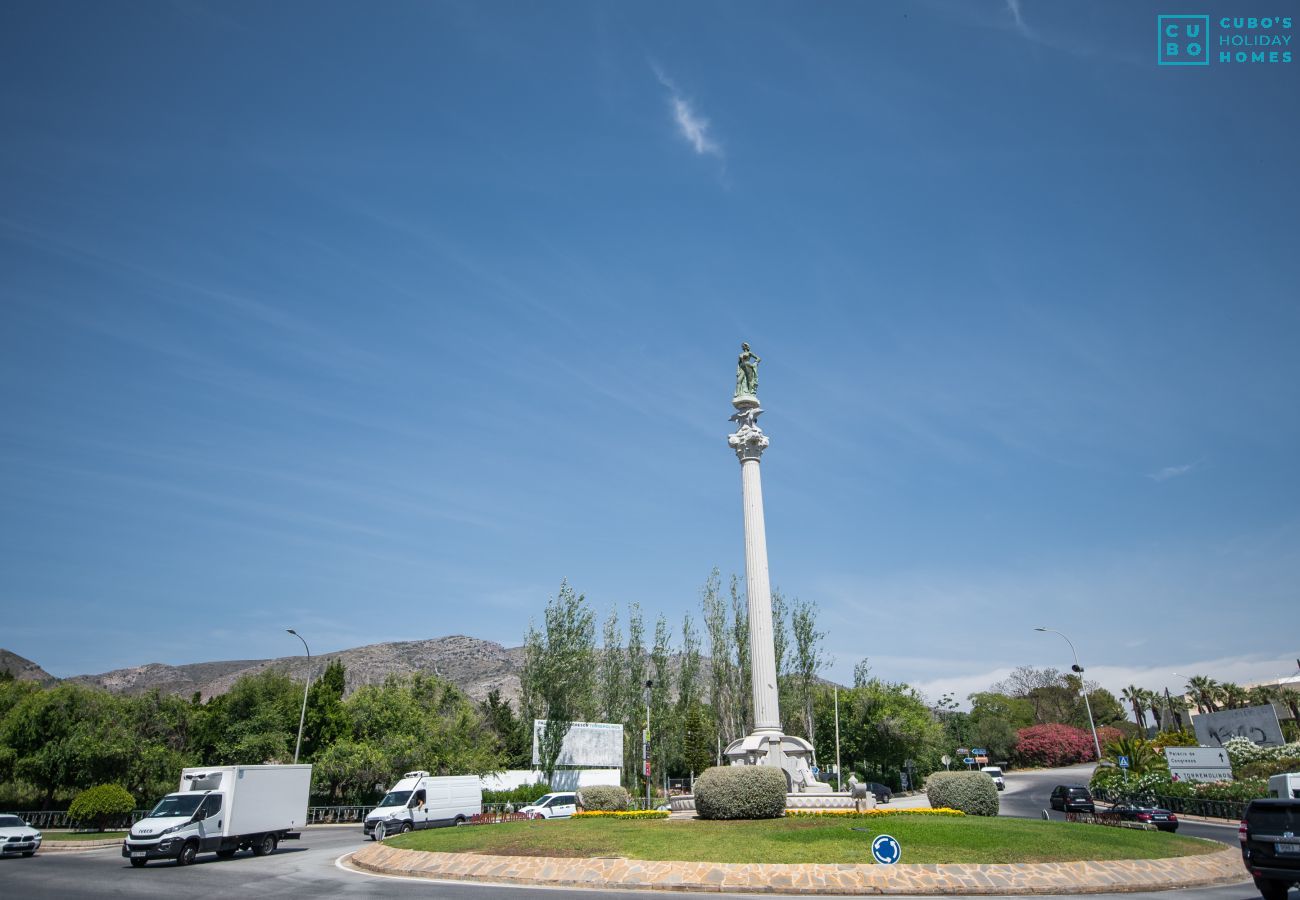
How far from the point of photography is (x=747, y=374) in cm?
3622

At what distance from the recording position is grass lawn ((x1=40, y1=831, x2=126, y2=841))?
32.4 m

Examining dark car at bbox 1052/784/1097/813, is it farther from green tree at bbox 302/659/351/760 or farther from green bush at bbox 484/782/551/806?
green tree at bbox 302/659/351/760

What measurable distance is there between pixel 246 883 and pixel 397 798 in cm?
1502

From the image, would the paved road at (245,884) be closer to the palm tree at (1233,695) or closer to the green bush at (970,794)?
the green bush at (970,794)

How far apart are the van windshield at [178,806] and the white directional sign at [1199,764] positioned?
161 ft

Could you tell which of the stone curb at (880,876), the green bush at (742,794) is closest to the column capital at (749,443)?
the green bush at (742,794)

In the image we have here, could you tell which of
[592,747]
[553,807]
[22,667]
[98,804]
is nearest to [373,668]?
[22,667]

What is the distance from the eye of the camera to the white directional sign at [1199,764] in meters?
42.8

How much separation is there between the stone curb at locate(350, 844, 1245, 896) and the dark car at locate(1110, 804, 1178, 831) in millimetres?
14472

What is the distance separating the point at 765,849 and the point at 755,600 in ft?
46.2

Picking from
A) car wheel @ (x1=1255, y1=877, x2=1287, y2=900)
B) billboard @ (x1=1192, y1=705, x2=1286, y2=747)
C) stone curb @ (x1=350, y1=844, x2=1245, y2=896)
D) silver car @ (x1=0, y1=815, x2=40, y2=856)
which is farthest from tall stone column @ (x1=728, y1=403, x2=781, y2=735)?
billboard @ (x1=1192, y1=705, x2=1286, y2=747)

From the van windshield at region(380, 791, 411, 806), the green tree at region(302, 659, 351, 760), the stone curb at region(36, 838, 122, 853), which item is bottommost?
the stone curb at region(36, 838, 122, 853)

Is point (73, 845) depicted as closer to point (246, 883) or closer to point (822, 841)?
point (246, 883)

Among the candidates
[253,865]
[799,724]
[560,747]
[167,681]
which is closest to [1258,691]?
[799,724]
